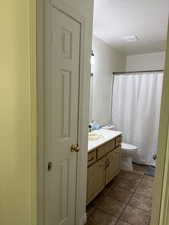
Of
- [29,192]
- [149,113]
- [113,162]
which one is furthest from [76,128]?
[149,113]

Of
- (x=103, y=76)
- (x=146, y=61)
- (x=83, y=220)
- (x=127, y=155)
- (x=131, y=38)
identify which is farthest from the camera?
(x=146, y=61)

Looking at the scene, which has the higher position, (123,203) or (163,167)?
(163,167)

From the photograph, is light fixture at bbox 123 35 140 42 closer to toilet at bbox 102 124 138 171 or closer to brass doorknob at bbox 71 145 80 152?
toilet at bbox 102 124 138 171

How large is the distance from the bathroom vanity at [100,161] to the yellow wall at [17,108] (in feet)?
2.85

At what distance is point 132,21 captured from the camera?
7.49ft

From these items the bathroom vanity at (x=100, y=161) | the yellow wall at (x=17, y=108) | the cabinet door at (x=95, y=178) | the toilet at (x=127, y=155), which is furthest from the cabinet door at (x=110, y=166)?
the yellow wall at (x=17, y=108)

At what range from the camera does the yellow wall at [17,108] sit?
42.0 inches

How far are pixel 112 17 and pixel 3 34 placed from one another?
1.54 m

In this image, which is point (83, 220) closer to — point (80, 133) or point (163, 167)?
point (80, 133)

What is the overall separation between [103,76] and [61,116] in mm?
2187

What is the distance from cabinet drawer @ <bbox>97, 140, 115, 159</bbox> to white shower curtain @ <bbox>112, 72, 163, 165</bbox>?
45.9 inches

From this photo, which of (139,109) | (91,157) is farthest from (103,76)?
(91,157)

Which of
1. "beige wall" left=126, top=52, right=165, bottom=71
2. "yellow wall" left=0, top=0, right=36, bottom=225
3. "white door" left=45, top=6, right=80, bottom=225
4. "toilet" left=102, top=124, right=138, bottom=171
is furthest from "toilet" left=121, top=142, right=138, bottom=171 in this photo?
"yellow wall" left=0, top=0, right=36, bottom=225

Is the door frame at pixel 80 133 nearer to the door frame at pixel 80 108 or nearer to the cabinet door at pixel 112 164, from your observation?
the door frame at pixel 80 108
